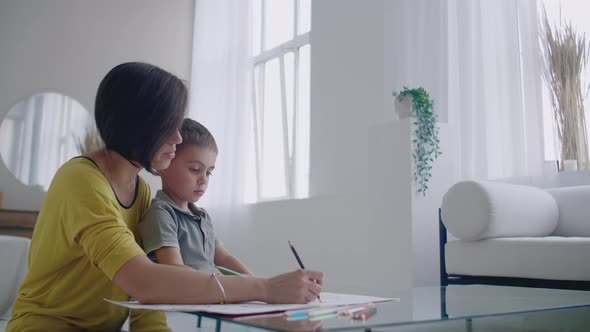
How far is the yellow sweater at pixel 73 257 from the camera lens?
107 centimetres

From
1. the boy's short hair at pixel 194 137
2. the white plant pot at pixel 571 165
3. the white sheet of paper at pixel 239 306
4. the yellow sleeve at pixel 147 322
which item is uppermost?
the white plant pot at pixel 571 165

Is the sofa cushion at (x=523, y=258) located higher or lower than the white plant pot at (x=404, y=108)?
lower

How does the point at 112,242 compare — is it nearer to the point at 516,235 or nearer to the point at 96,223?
the point at 96,223

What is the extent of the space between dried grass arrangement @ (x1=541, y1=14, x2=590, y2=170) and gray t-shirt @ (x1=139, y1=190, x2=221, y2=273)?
262cm

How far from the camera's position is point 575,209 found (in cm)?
296

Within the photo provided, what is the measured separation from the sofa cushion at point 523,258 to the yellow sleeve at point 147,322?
1713mm

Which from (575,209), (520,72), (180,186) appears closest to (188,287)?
(180,186)

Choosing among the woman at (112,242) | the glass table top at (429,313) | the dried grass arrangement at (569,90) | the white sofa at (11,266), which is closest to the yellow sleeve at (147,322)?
the woman at (112,242)

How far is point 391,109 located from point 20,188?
3.79m

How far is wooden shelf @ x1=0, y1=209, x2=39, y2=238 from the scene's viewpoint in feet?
17.9

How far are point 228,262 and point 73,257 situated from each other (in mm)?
538

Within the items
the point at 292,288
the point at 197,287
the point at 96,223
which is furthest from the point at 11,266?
the point at 292,288

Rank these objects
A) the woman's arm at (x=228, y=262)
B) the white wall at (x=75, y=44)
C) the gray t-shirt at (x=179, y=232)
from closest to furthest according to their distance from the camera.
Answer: the gray t-shirt at (x=179, y=232) → the woman's arm at (x=228, y=262) → the white wall at (x=75, y=44)

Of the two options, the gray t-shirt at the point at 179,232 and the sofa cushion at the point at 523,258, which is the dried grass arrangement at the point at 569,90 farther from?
the gray t-shirt at the point at 179,232
